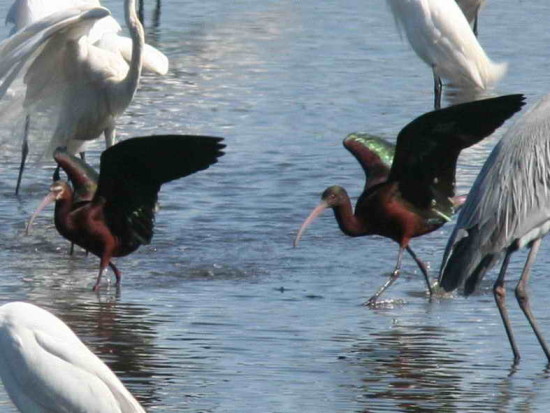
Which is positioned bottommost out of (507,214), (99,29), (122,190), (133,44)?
(99,29)

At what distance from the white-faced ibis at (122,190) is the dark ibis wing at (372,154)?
3.92ft

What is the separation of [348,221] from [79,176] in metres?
1.64

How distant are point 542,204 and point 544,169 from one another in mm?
174

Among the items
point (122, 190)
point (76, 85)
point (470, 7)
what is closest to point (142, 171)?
point (122, 190)

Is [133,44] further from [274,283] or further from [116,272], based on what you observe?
[274,283]

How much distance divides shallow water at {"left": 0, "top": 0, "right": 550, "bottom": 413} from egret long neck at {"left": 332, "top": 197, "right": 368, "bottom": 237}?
246 millimetres

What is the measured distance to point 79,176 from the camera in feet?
33.0

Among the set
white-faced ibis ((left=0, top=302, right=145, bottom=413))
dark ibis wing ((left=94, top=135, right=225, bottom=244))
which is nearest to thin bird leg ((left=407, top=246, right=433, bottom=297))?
dark ibis wing ((left=94, top=135, right=225, bottom=244))

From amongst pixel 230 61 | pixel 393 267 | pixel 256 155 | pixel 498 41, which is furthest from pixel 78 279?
pixel 498 41

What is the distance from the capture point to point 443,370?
759 cm

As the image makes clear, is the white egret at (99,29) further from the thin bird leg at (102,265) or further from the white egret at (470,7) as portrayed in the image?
the white egret at (470,7)

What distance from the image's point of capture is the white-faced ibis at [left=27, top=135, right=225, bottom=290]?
8.92 m

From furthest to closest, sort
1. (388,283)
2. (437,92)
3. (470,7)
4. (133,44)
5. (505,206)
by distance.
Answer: (470,7) → (437,92) → (133,44) → (388,283) → (505,206)

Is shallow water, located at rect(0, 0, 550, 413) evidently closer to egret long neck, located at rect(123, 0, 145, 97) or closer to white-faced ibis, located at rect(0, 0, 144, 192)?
white-faced ibis, located at rect(0, 0, 144, 192)
